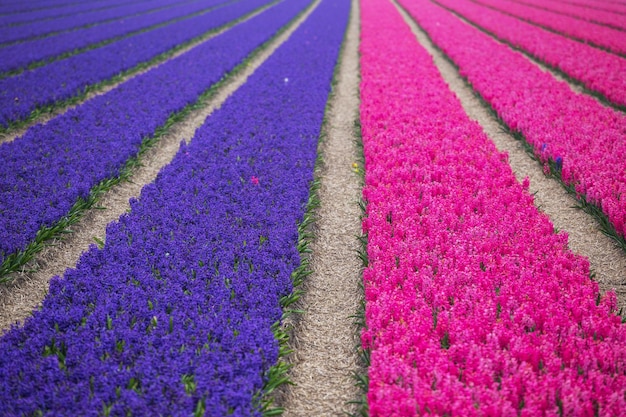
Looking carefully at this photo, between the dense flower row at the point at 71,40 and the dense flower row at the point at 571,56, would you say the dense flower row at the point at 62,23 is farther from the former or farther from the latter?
the dense flower row at the point at 571,56

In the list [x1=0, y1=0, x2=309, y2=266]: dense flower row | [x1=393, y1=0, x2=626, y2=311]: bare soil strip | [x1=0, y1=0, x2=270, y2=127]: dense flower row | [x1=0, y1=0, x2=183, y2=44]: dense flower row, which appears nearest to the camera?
[x1=393, y1=0, x2=626, y2=311]: bare soil strip

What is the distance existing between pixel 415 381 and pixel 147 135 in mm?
7903

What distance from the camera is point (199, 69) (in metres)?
14.8

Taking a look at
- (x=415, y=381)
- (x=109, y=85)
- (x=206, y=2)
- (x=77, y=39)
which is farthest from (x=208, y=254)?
(x=206, y=2)

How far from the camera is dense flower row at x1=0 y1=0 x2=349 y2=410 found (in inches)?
138

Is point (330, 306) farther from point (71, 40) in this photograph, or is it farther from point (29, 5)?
point (29, 5)

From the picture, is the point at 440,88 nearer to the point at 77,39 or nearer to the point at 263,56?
the point at 263,56

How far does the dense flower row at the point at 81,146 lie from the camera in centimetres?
614

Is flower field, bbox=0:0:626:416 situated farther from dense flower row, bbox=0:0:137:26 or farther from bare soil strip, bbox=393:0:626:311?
dense flower row, bbox=0:0:137:26

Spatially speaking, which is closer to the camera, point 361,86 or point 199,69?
point 361,86

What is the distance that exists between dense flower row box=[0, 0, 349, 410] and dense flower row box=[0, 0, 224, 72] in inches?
450

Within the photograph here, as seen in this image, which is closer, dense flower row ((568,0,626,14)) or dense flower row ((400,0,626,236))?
dense flower row ((400,0,626,236))

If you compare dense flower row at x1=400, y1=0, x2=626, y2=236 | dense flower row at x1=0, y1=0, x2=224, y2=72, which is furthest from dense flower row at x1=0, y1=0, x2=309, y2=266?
dense flower row at x1=400, y1=0, x2=626, y2=236

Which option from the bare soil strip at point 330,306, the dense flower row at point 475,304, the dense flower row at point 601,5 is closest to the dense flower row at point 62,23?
the bare soil strip at point 330,306
